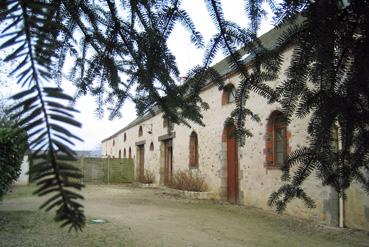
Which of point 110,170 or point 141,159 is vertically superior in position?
point 141,159

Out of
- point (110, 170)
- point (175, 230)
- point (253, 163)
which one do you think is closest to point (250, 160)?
point (253, 163)

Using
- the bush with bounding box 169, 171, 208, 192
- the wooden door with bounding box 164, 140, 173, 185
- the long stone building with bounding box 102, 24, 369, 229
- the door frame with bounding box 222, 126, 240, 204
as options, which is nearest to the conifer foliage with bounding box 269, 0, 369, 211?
the long stone building with bounding box 102, 24, 369, 229

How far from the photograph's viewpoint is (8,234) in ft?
22.2

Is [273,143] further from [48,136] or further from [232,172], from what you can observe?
[48,136]

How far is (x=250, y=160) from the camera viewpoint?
11977 mm

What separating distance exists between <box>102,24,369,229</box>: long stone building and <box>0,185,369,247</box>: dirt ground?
48 centimetres

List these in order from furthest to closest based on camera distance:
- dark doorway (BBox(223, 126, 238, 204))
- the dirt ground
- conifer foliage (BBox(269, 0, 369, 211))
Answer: dark doorway (BBox(223, 126, 238, 204)) < the dirt ground < conifer foliage (BBox(269, 0, 369, 211))

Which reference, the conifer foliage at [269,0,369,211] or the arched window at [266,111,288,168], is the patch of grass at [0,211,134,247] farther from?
the arched window at [266,111,288,168]

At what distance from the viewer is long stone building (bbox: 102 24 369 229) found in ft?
28.3

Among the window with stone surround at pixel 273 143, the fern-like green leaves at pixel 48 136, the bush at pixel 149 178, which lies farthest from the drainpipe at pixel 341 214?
the bush at pixel 149 178

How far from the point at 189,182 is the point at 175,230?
7.28m

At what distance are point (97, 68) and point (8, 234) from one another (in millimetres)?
5503

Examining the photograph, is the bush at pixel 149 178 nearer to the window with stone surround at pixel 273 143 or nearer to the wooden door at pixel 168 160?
the wooden door at pixel 168 160

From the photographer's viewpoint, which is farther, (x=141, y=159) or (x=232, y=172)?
(x=141, y=159)
